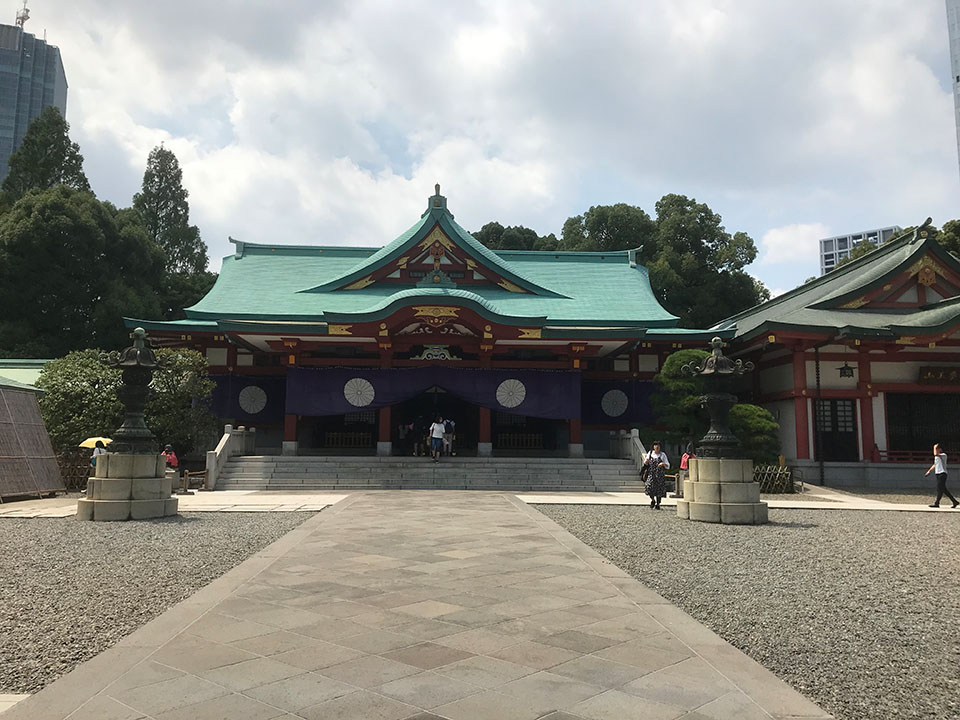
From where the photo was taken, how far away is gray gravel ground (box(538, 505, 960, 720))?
3842mm

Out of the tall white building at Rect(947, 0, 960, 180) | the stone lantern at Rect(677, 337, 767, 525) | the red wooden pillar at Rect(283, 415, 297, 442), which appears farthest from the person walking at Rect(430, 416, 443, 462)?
the tall white building at Rect(947, 0, 960, 180)

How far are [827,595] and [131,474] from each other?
413 inches

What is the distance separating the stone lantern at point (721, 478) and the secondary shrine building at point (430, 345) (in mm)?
8435

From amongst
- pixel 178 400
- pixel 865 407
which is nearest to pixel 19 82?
pixel 178 400

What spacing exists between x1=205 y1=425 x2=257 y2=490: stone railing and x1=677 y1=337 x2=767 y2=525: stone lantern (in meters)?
12.2

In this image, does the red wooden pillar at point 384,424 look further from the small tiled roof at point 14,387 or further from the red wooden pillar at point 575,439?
the small tiled roof at point 14,387

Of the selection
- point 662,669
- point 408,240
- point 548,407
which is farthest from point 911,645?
point 408,240

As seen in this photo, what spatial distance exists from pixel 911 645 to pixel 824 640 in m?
0.59

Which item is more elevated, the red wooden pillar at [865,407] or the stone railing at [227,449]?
the red wooden pillar at [865,407]

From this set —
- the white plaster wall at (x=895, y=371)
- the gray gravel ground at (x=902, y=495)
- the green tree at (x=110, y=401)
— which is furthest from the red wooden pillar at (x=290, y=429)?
A: the white plaster wall at (x=895, y=371)

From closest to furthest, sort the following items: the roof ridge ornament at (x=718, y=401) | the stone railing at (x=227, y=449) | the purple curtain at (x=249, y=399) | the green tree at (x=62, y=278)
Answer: the roof ridge ornament at (x=718, y=401), the stone railing at (x=227, y=449), the purple curtain at (x=249, y=399), the green tree at (x=62, y=278)

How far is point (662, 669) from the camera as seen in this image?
3.84m

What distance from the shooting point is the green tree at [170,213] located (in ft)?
149

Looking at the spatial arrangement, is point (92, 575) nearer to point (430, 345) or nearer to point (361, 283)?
point (430, 345)
